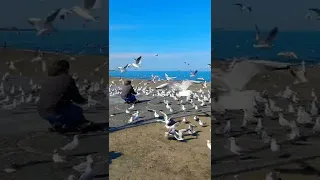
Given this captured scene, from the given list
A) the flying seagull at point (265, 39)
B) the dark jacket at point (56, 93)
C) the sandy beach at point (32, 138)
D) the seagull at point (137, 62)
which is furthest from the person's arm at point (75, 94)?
the seagull at point (137, 62)

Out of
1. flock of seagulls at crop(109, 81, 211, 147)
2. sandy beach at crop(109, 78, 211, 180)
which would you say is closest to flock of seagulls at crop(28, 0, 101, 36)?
sandy beach at crop(109, 78, 211, 180)

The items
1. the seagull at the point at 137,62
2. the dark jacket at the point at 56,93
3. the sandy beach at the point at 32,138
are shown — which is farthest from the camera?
the seagull at the point at 137,62

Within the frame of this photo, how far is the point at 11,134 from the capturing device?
4023mm

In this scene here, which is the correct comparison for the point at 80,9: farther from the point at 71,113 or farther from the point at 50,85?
the point at 71,113

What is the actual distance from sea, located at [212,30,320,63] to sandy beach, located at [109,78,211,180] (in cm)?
234

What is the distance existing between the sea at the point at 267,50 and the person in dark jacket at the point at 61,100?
67.9 inches

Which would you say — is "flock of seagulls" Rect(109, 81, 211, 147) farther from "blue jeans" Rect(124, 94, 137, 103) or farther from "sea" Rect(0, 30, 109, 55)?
"sea" Rect(0, 30, 109, 55)

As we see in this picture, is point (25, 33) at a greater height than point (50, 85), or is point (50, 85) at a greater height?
point (25, 33)

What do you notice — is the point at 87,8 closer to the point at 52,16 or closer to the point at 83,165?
the point at 52,16

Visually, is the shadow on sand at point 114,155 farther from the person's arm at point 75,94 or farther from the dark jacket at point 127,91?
the dark jacket at point 127,91

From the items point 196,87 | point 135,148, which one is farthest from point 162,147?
point 196,87

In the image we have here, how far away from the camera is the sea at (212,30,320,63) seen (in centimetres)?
420

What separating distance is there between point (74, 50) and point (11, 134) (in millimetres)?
1181

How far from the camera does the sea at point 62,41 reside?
4039 mm
